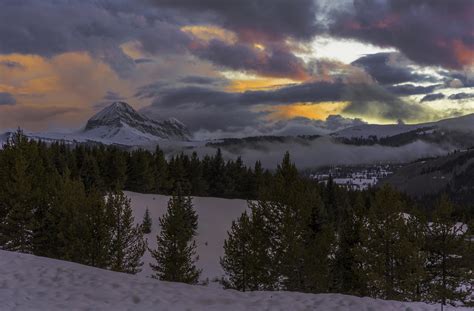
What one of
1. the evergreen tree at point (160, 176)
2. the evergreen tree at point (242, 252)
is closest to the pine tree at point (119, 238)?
the evergreen tree at point (242, 252)

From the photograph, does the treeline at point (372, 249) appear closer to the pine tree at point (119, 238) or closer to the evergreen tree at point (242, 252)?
the evergreen tree at point (242, 252)

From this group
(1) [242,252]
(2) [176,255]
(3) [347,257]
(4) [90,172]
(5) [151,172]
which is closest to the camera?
(1) [242,252]

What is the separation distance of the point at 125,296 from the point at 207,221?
5494 centimetres

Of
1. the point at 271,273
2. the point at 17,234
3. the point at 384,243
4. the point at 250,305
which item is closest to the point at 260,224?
the point at 271,273

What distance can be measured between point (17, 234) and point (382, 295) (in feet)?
84.5

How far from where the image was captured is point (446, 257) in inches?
1156

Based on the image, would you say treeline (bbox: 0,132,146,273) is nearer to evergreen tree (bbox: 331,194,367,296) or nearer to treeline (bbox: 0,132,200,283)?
treeline (bbox: 0,132,200,283)

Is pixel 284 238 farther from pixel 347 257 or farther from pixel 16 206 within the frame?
pixel 16 206

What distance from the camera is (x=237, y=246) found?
108 ft

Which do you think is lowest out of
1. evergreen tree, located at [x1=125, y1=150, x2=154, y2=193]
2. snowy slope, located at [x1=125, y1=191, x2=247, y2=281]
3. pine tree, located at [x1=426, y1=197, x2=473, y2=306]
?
snowy slope, located at [x1=125, y1=191, x2=247, y2=281]

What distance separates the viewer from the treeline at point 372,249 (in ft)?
90.9

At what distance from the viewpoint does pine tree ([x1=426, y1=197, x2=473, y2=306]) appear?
27680 millimetres

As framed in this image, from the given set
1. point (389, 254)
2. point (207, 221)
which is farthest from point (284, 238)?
point (207, 221)

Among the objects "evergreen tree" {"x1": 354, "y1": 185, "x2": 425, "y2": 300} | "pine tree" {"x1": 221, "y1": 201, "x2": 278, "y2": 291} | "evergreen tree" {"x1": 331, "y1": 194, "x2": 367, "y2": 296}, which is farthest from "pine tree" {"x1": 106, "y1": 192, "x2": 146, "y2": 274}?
"evergreen tree" {"x1": 354, "y1": 185, "x2": 425, "y2": 300}
